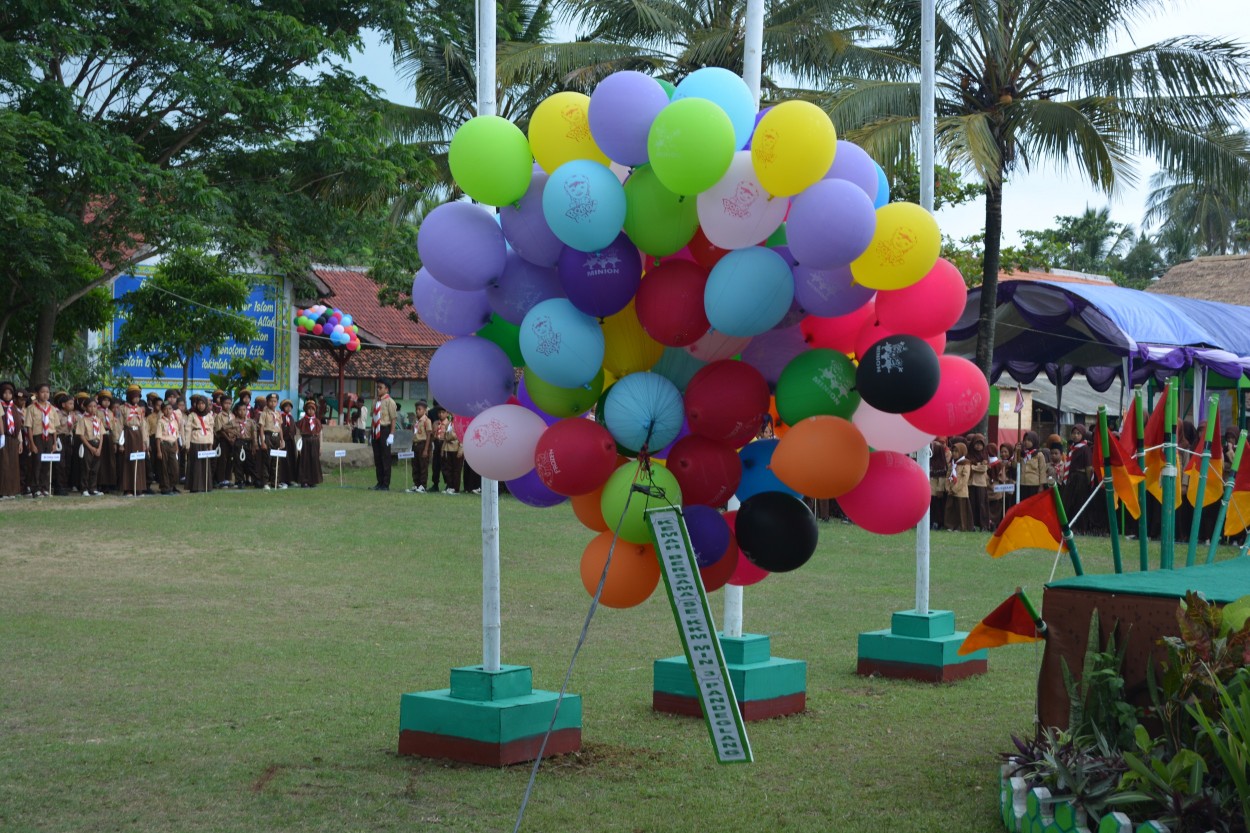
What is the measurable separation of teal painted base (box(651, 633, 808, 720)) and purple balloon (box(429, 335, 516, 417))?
2634 millimetres

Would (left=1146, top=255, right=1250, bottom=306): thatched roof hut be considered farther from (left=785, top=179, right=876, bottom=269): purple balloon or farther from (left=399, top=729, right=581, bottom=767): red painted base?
(left=785, top=179, right=876, bottom=269): purple balloon

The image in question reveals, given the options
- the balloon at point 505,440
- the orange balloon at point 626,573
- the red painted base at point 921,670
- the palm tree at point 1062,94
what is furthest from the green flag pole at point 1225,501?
the palm tree at point 1062,94

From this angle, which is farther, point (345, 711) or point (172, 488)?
point (172, 488)

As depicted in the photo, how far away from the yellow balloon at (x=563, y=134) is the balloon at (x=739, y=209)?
64 centimetres

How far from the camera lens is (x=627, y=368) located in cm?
602

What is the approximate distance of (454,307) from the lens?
6281 millimetres

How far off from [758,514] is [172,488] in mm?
18555

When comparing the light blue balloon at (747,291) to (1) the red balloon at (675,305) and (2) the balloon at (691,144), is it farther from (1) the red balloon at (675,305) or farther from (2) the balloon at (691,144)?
(2) the balloon at (691,144)

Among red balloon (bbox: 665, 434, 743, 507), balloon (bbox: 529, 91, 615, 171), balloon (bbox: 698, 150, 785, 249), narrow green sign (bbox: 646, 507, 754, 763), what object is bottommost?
narrow green sign (bbox: 646, 507, 754, 763)

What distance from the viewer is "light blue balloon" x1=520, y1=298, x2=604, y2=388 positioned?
564 centimetres

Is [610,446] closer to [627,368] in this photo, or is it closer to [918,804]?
[627,368]

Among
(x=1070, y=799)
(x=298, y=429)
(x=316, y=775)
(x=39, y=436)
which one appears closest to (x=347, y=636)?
(x=316, y=775)

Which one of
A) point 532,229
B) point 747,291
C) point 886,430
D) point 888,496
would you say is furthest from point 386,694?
point 747,291

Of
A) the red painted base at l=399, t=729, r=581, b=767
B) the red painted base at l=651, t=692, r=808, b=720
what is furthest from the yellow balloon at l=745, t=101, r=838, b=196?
the red painted base at l=651, t=692, r=808, b=720
